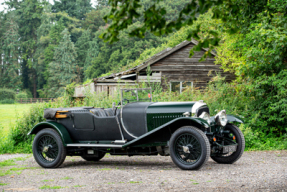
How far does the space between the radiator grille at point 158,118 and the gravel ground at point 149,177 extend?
95cm

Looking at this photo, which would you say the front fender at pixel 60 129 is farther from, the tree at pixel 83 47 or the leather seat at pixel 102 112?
the tree at pixel 83 47

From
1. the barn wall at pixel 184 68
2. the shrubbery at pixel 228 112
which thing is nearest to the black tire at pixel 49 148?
the shrubbery at pixel 228 112

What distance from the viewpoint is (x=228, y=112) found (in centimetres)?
1129

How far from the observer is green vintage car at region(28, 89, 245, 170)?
6.32 m

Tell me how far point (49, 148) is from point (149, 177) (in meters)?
2.85

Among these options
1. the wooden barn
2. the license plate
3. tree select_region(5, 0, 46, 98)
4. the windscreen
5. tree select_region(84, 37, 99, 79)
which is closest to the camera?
the license plate

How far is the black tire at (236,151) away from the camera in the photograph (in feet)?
23.2

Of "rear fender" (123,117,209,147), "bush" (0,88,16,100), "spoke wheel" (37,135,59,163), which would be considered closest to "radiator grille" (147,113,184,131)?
"rear fender" (123,117,209,147)

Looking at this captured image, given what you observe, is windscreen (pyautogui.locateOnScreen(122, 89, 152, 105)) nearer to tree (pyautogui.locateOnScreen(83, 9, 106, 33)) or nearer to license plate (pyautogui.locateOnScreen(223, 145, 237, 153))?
license plate (pyautogui.locateOnScreen(223, 145, 237, 153))

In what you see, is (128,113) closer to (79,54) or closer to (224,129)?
(224,129)

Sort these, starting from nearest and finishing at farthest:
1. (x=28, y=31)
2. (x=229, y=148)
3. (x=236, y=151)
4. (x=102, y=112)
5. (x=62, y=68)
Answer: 1. (x=229, y=148)
2. (x=236, y=151)
3. (x=102, y=112)
4. (x=62, y=68)
5. (x=28, y=31)

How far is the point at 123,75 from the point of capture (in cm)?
2006

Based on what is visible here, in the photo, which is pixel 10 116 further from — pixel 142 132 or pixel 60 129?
pixel 142 132

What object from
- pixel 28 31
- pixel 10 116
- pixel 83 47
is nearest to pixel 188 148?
pixel 10 116
